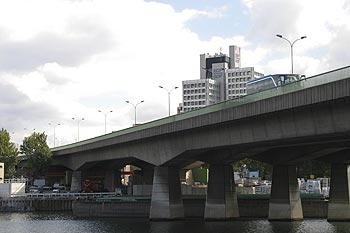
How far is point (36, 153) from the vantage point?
137625mm

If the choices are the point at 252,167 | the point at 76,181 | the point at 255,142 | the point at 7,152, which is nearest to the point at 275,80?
the point at 255,142

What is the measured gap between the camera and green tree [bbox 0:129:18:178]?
466 feet

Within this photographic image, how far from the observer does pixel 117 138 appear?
86562 millimetres

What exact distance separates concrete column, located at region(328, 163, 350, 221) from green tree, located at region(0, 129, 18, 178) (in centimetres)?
9166

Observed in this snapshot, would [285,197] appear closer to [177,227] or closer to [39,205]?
[177,227]

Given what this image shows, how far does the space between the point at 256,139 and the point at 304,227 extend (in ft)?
53.0

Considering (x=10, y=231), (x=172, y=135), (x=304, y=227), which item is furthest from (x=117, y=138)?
(x=304, y=227)

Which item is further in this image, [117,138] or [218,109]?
[117,138]

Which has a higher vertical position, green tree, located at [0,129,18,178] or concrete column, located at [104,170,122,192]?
green tree, located at [0,129,18,178]

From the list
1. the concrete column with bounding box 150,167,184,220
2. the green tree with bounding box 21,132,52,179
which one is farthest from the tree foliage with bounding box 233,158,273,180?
the concrete column with bounding box 150,167,184,220

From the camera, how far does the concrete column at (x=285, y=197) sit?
72.1 metres

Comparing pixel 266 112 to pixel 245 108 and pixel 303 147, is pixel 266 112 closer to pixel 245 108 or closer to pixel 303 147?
pixel 245 108

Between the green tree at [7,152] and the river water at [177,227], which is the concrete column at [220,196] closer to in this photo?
the river water at [177,227]

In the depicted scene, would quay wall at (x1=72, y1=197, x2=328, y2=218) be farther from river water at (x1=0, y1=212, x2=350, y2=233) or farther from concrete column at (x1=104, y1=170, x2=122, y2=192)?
concrete column at (x1=104, y1=170, x2=122, y2=192)
